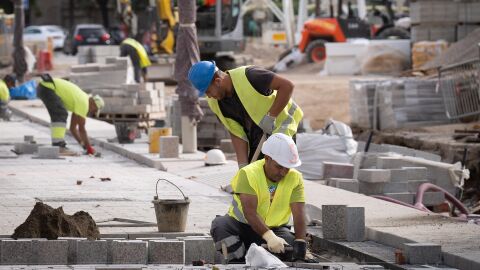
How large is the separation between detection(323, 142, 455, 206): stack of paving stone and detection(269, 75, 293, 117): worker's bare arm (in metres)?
4.47

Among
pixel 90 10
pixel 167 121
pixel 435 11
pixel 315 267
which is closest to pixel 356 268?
pixel 315 267

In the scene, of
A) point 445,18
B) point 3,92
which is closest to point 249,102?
point 3,92

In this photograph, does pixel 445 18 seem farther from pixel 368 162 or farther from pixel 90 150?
pixel 368 162

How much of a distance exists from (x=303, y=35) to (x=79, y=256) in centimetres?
3841

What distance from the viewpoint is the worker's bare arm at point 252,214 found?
9516 mm

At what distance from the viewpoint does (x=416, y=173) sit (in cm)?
1616

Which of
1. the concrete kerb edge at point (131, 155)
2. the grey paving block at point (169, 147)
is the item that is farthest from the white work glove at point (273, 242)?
the grey paving block at point (169, 147)

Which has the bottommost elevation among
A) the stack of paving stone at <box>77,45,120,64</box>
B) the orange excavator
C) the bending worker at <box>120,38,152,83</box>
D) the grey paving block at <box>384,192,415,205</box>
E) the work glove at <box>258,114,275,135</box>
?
the stack of paving stone at <box>77,45,120,64</box>

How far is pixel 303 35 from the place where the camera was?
48.0m

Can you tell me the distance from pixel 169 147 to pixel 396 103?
859 centimetres

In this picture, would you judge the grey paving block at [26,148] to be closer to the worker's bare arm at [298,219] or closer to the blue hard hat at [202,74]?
the blue hard hat at [202,74]

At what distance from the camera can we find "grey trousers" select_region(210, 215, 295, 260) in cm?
983

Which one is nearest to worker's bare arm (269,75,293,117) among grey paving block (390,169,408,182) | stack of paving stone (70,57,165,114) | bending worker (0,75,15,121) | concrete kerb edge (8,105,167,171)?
grey paving block (390,169,408,182)

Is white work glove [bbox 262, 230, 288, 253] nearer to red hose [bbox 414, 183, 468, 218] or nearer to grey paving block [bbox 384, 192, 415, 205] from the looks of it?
red hose [bbox 414, 183, 468, 218]
